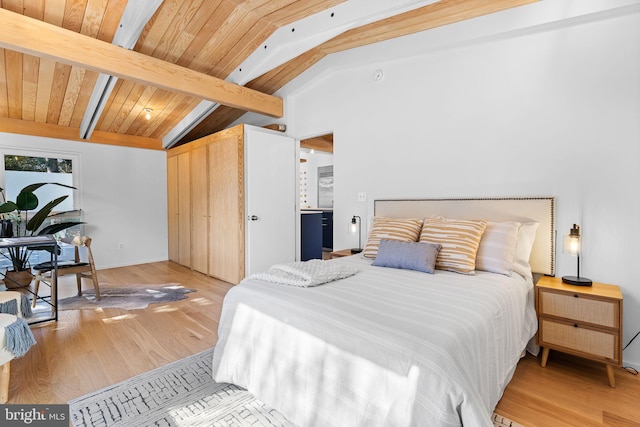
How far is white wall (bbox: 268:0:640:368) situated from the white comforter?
0.92 m

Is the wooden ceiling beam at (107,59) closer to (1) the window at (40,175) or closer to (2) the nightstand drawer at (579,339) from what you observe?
(1) the window at (40,175)

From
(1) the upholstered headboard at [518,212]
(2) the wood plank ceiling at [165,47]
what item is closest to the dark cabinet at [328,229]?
(2) the wood plank ceiling at [165,47]

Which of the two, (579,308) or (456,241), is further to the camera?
(456,241)

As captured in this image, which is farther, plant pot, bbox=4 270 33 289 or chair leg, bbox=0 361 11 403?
plant pot, bbox=4 270 33 289

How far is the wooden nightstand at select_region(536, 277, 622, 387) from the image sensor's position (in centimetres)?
190

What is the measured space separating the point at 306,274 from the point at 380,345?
0.81 meters

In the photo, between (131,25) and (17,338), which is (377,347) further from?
(131,25)

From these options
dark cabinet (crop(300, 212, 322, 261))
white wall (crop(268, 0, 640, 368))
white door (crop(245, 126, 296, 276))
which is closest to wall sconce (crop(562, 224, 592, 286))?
white wall (crop(268, 0, 640, 368))

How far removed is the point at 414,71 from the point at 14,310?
3915 millimetres

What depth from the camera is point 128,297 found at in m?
3.69

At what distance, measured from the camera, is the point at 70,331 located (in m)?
2.73

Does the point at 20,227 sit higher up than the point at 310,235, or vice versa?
the point at 20,227

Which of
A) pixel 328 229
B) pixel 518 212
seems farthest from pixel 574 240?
pixel 328 229

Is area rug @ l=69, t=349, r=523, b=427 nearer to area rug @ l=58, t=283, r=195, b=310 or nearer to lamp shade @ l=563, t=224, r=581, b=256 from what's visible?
lamp shade @ l=563, t=224, r=581, b=256
